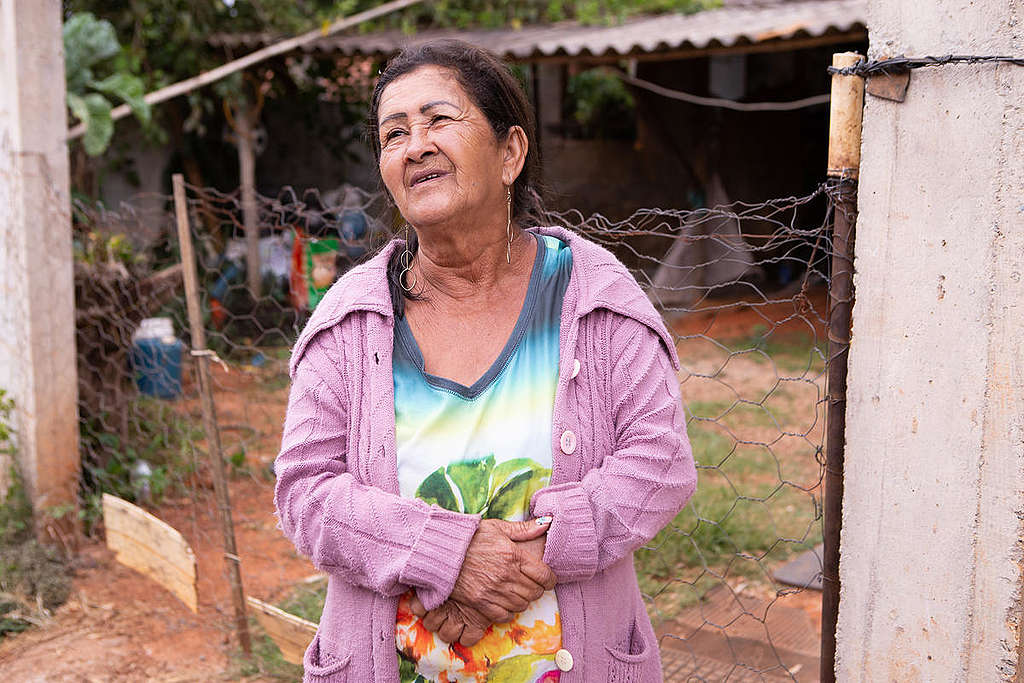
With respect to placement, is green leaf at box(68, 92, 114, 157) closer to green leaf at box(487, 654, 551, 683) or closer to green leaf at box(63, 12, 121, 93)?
green leaf at box(63, 12, 121, 93)

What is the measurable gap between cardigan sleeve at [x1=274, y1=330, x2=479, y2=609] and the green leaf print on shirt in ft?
0.21

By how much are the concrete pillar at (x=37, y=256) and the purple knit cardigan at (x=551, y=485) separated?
271 cm

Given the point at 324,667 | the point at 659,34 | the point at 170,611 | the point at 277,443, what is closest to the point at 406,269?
the point at 324,667

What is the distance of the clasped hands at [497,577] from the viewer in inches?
63.6

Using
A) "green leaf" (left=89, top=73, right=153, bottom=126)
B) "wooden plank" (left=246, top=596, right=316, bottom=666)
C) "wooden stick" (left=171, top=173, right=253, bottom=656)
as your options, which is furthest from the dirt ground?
"green leaf" (left=89, top=73, right=153, bottom=126)

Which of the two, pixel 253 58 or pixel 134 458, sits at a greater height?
pixel 253 58

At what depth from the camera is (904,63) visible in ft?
5.66

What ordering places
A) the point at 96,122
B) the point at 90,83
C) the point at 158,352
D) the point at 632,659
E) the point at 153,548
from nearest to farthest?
the point at 632,659, the point at 153,548, the point at 158,352, the point at 96,122, the point at 90,83

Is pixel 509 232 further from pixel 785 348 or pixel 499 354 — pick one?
pixel 785 348

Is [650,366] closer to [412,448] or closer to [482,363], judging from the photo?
[482,363]

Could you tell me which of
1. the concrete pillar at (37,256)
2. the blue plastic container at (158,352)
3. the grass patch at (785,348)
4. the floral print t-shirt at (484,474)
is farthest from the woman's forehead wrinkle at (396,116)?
the grass patch at (785,348)

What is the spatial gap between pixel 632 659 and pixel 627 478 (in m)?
0.35

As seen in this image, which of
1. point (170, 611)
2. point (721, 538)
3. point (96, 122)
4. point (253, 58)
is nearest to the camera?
point (170, 611)

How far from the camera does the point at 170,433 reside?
5184mm
